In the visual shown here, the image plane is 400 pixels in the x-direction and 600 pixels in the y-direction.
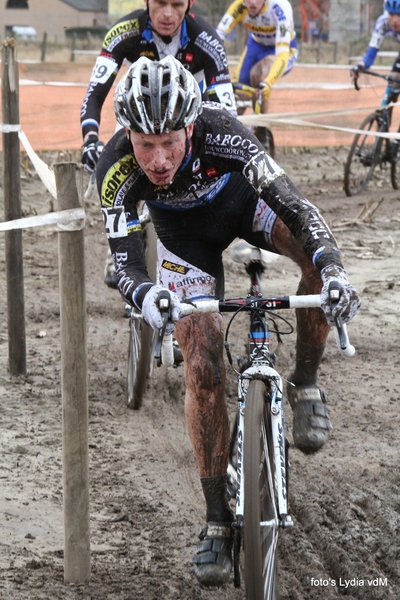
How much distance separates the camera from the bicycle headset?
429 inches

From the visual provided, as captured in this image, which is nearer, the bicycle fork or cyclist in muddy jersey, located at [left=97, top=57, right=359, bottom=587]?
the bicycle fork

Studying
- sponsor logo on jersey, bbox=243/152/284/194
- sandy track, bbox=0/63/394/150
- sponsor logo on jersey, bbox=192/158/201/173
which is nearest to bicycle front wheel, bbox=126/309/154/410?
sponsor logo on jersey, bbox=192/158/201/173

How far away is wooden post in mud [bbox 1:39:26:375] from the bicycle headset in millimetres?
6823

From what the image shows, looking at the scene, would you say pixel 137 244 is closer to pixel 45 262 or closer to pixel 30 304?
pixel 30 304

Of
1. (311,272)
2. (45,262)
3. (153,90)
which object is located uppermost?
(153,90)

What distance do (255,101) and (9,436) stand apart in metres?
7.04

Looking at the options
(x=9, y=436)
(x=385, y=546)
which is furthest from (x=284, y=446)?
(x=9, y=436)

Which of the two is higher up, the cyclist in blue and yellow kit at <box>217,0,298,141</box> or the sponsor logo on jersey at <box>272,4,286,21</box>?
the sponsor logo on jersey at <box>272,4,286,21</box>

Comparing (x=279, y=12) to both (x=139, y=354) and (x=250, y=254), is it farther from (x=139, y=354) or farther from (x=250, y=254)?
(x=250, y=254)

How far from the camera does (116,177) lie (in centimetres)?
371

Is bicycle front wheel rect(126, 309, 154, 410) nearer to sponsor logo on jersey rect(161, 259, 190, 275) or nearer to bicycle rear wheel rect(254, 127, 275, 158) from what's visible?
sponsor logo on jersey rect(161, 259, 190, 275)

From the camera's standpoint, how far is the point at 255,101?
1108 centimetres

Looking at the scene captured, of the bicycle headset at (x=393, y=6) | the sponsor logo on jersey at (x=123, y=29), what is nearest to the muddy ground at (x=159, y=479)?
the sponsor logo on jersey at (x=123, y=29)

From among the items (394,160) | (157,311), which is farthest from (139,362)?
(394,160)
